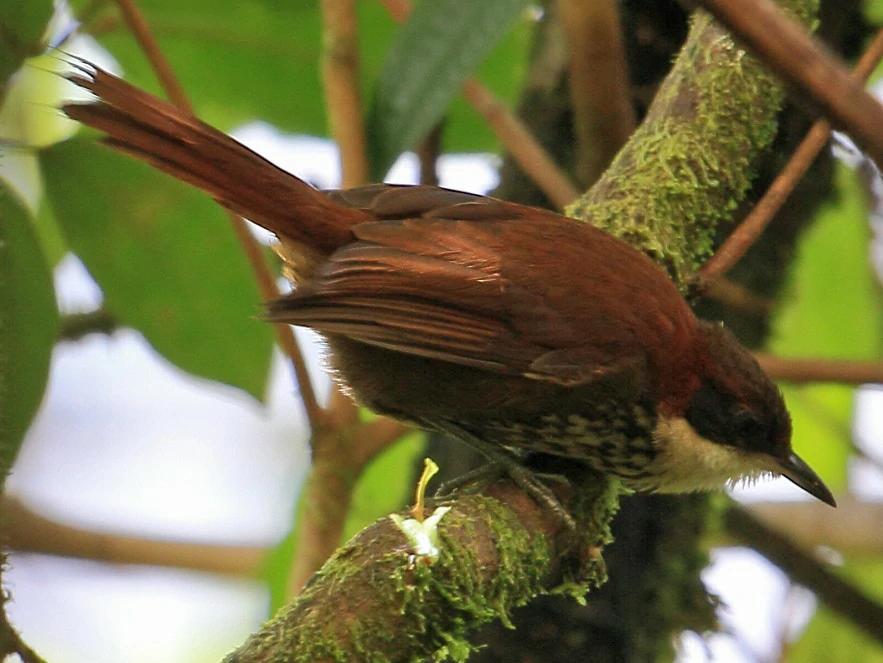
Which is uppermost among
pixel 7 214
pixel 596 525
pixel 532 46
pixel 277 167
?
pixel 532 46

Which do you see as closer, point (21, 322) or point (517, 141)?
point (21, 322)

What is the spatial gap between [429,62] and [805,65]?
6.19 feet

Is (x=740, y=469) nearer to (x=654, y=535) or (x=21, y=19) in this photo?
(x=654, y=535)

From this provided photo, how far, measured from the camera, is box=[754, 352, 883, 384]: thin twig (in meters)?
2.48

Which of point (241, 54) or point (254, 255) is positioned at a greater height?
point (241, 54)

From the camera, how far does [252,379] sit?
7.72ft

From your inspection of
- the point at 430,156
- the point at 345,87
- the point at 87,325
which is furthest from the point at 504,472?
the point at 87,325

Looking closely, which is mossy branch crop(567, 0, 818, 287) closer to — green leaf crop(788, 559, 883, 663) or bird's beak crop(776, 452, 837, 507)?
bird's beak crop(776, 452, 837, 507)

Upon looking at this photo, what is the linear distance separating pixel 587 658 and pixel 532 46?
1.91 m

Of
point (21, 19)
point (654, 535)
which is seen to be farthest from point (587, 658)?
point (21, 19)

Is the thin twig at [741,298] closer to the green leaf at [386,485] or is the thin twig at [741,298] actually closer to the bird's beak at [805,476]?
the bird's beak at [805,476]

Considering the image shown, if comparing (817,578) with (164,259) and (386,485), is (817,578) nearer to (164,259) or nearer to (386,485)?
(386,485)

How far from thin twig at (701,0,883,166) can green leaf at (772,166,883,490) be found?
117 inches

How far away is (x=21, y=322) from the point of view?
1763 mm
